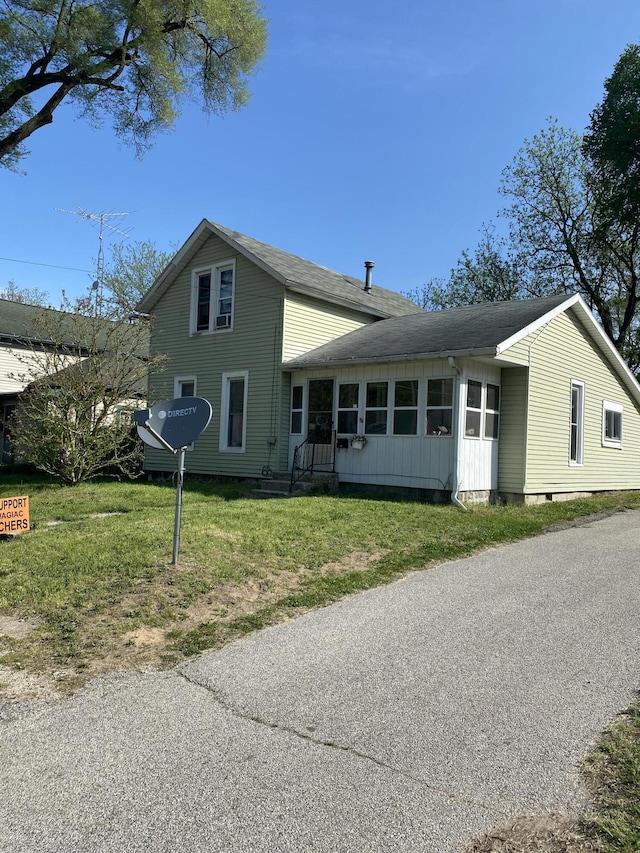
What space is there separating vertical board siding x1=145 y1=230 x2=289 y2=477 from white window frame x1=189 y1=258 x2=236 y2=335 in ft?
0.40

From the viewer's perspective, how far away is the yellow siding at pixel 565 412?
14.3 meters

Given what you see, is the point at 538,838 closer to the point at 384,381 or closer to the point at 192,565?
the point at 192,565

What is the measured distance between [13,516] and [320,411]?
8.17 meters

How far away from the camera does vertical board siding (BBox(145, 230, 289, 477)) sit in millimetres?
16359

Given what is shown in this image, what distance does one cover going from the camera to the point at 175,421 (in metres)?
7.04

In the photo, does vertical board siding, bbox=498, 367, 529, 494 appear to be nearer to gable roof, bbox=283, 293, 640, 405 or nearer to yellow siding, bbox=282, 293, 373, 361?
gable roof, bbox=283, 293, 640, 405

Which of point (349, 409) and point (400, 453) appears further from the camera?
point (349, 409)

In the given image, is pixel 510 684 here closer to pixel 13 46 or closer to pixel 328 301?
pixel 328 301

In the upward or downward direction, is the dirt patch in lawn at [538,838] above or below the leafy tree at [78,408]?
below

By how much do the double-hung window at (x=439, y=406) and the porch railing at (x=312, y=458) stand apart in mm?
2603

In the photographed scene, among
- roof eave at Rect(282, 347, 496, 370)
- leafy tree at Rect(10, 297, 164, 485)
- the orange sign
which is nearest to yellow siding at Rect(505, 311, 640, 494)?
roof eave at Rect(282, 347, 496, 370)

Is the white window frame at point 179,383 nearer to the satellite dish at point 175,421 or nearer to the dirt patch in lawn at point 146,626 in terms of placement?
the satellite dish at point 175,421

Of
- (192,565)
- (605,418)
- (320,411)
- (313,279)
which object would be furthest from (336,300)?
(192,565)

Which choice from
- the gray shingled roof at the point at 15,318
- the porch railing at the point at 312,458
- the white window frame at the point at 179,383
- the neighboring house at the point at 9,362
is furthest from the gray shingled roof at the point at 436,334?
the gray shingled roof at the point at 15,318
